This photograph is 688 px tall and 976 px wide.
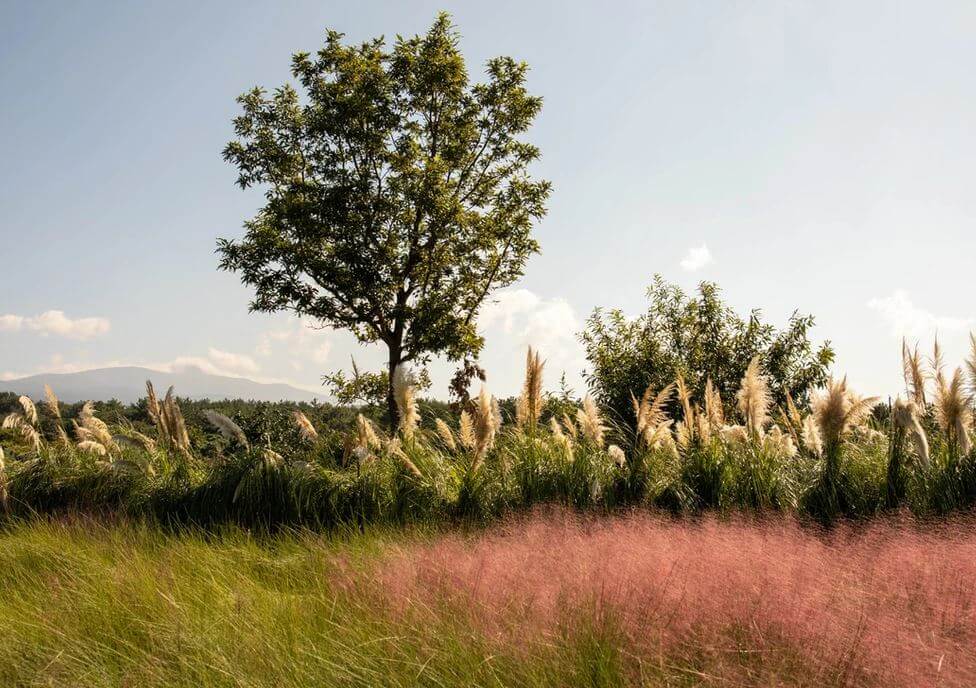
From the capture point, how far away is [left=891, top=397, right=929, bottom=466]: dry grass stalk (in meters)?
5.99

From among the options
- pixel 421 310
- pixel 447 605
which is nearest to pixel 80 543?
pixel 447 605

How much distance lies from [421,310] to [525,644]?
13472 mm

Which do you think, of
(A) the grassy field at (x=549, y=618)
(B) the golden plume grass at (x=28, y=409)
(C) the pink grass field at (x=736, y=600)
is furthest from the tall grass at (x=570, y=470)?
(C) the pink grass field at (x=736, y=600)

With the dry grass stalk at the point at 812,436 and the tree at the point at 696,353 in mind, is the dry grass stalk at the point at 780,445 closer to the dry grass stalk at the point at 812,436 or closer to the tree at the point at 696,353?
the dry grass stalk at the point at 812,436

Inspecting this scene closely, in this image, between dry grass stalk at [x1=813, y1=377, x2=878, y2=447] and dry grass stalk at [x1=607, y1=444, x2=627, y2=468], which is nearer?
dry grass stalk at [x1=813, y1=377, x2=878, y2=447]

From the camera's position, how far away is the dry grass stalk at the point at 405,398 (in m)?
7.61

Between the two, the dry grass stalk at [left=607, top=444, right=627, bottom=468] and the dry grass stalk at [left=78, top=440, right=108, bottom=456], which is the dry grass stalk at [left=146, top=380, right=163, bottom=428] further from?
the dry grass stalk at [left=607, top=444, right=627, bottom=468]

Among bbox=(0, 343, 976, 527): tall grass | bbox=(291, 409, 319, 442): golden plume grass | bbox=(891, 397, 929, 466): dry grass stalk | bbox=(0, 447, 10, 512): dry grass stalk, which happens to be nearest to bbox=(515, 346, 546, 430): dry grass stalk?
bbox=(0, 343, 976, 527): tall grass

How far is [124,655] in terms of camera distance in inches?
137

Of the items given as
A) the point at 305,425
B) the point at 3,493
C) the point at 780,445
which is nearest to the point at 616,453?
the point at 780,445

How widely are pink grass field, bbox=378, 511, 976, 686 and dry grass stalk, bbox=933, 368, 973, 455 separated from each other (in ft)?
8.15

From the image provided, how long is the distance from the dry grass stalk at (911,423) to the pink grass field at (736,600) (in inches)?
77.4

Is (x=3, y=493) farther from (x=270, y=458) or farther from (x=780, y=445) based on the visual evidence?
(x=780, y=445)

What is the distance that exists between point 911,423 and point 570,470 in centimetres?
286
